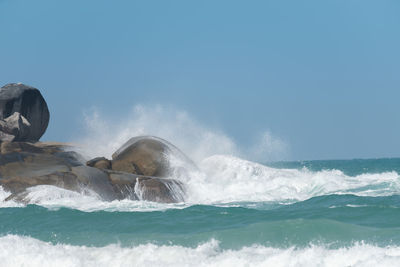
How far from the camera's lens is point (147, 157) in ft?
69.5

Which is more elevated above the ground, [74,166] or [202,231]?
[74,166]

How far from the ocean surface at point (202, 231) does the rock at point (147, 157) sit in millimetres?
1591

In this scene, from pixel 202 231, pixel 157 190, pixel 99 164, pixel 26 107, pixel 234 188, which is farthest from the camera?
pixel 26 107

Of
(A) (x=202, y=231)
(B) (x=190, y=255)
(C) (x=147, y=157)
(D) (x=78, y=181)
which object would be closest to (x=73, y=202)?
(D) (x=78, y=181)

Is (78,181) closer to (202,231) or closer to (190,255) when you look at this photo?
(202,231)

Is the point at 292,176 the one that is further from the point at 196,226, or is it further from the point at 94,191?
the point at 196,226

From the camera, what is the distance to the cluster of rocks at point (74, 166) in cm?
1759

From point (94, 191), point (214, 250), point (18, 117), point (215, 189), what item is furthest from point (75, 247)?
point (18, 117)

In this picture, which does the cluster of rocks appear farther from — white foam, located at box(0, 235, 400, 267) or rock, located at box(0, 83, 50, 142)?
white foam, located at box(0, 235, 400, 267)

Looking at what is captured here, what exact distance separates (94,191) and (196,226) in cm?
554

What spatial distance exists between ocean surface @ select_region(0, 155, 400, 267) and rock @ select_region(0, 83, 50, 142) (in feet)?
26.1

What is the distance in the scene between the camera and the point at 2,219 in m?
14.4

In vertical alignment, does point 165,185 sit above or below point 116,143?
below

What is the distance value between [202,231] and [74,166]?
314 inches
